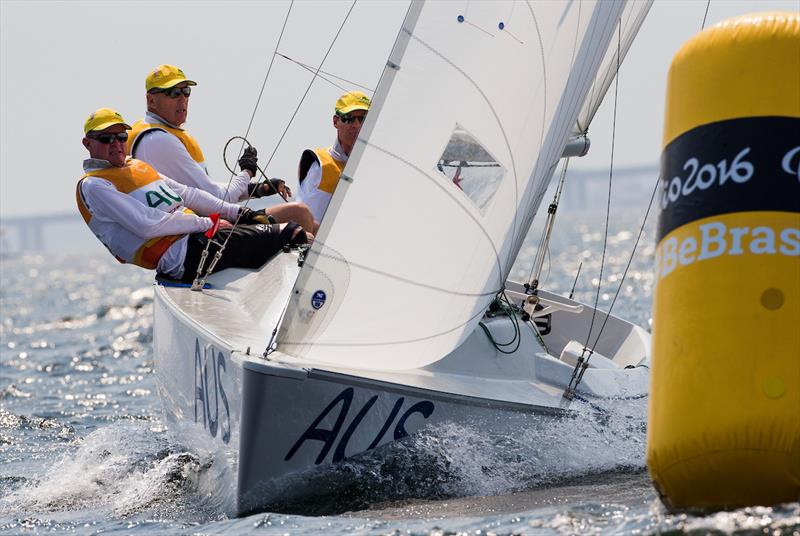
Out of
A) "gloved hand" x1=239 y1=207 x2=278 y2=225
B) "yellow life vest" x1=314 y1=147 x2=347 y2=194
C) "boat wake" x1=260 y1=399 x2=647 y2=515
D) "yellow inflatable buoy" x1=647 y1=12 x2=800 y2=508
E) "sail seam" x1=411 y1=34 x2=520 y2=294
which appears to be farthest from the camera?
"yellow life vest" x1=314 y1=147 x2=347 y2=194

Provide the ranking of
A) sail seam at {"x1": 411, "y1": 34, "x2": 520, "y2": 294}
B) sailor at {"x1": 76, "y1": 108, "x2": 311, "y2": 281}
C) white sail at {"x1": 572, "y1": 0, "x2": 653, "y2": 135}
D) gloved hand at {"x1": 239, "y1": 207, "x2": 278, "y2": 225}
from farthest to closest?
1. gloved hand at {"x1": 239, "y1": 207, "x2": 278, "y2": 225}
2. sailor at {"x1": 76, "y1": 108, "x2": 311, "y2": 281}
3. white sail at {"x1": 572, "y1": 0, "x2": 653, "y2": 135}
4. sail seam at {"x1": 411, "y1": 34, "x2": 520, "y2": 294}

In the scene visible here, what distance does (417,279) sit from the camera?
397 centimetres

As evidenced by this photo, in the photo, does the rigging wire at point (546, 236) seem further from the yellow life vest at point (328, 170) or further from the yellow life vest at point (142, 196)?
the yellow life vest at point (142, 196)

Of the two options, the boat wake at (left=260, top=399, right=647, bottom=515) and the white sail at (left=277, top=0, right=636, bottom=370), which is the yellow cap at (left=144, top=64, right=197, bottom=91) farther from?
the boat wake at (left=260, top=399, right=647, bottom=515)

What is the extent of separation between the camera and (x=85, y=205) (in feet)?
17.2

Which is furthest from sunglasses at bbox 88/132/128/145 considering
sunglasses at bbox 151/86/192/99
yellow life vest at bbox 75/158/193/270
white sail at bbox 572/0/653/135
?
white sail at bbox 572/0/653/135

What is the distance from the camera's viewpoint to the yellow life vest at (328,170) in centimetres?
581

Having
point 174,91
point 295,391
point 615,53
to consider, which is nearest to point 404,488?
point 295,391

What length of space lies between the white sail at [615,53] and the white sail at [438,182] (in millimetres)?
752

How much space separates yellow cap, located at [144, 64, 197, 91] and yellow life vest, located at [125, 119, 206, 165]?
0.60ft

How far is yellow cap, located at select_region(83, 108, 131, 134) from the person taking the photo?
204 inches

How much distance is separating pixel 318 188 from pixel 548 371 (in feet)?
5.78

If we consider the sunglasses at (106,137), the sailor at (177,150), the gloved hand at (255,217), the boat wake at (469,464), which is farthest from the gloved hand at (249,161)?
the boat wake at (469,464)

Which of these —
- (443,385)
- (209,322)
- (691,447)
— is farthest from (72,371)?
(691,447)
